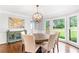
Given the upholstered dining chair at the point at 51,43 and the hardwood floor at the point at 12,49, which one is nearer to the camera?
the hardwood floor at the point at 12,49

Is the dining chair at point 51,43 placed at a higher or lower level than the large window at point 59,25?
lower

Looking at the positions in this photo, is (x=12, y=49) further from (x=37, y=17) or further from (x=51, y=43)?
(x=51, y=43)

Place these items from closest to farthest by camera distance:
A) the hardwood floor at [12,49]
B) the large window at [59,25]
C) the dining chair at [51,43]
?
1. the hardwood floor at [12,49]
2. the large window at [59,25]
3. the dining chair at [51,43]

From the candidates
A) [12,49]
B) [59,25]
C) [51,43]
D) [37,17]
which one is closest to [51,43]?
[51,43]

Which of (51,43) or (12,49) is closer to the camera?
(12,49)

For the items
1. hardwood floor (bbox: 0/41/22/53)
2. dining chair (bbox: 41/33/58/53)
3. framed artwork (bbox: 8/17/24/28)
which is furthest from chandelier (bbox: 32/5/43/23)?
hardwood floor (bbox: 0/41/22/53)

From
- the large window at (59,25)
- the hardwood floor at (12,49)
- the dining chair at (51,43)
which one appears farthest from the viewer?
the dining chair at (51,43)

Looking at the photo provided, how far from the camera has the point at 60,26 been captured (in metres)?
2.15

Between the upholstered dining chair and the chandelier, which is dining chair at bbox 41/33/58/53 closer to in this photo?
the upholstered dining chair

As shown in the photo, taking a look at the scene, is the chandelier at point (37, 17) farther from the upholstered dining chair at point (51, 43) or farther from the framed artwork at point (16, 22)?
the upholstered dining chair at point (51, 43)

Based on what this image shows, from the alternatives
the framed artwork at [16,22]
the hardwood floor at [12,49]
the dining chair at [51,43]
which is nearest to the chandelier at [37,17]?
the framed artwork at [16,22]

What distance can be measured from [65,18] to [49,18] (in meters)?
0.36

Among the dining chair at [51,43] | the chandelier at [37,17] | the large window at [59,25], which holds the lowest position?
the dining chair at [51,43]
